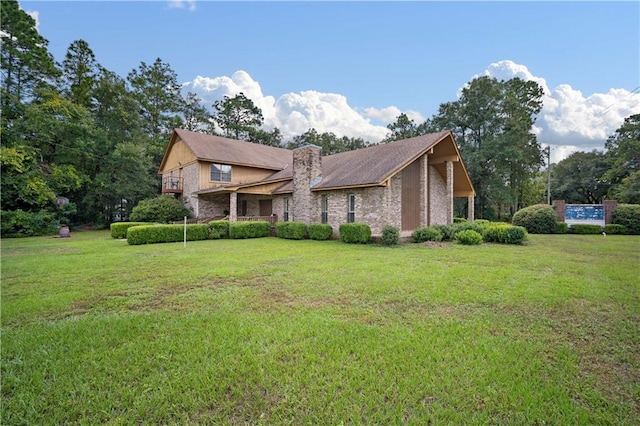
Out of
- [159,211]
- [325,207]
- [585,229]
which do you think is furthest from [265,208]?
[585,229]

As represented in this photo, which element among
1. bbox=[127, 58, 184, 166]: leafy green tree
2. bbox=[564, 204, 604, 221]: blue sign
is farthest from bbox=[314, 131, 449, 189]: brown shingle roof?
bbox=[127, 58, 184, 166]: leafy green tree

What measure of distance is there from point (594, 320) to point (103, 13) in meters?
14.7

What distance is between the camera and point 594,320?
4.54 meters

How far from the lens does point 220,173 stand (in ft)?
76.2

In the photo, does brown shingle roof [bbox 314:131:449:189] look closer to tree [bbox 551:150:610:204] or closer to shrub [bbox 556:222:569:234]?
shrub [bbox 556:222:569:234]

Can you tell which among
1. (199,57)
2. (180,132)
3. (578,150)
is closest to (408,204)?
(199,57)

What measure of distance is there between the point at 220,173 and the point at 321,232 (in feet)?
38.5

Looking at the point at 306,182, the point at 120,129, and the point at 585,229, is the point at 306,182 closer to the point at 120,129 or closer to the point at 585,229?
the point at 585,229

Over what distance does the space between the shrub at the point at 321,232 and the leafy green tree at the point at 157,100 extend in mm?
22980

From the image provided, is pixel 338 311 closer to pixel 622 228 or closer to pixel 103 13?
pixel 103 13

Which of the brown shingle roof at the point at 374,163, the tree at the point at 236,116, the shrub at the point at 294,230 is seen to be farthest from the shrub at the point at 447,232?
the tree at the point at 236,116

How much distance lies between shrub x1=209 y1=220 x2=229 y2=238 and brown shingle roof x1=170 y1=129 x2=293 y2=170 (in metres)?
7.58

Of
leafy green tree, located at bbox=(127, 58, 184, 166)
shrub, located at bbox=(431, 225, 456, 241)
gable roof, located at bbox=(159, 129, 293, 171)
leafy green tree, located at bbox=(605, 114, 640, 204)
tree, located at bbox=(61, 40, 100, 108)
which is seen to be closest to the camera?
shrub, located at bbox=(431, 225, 456, 241)

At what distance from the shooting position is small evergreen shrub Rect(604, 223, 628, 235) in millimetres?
19234
